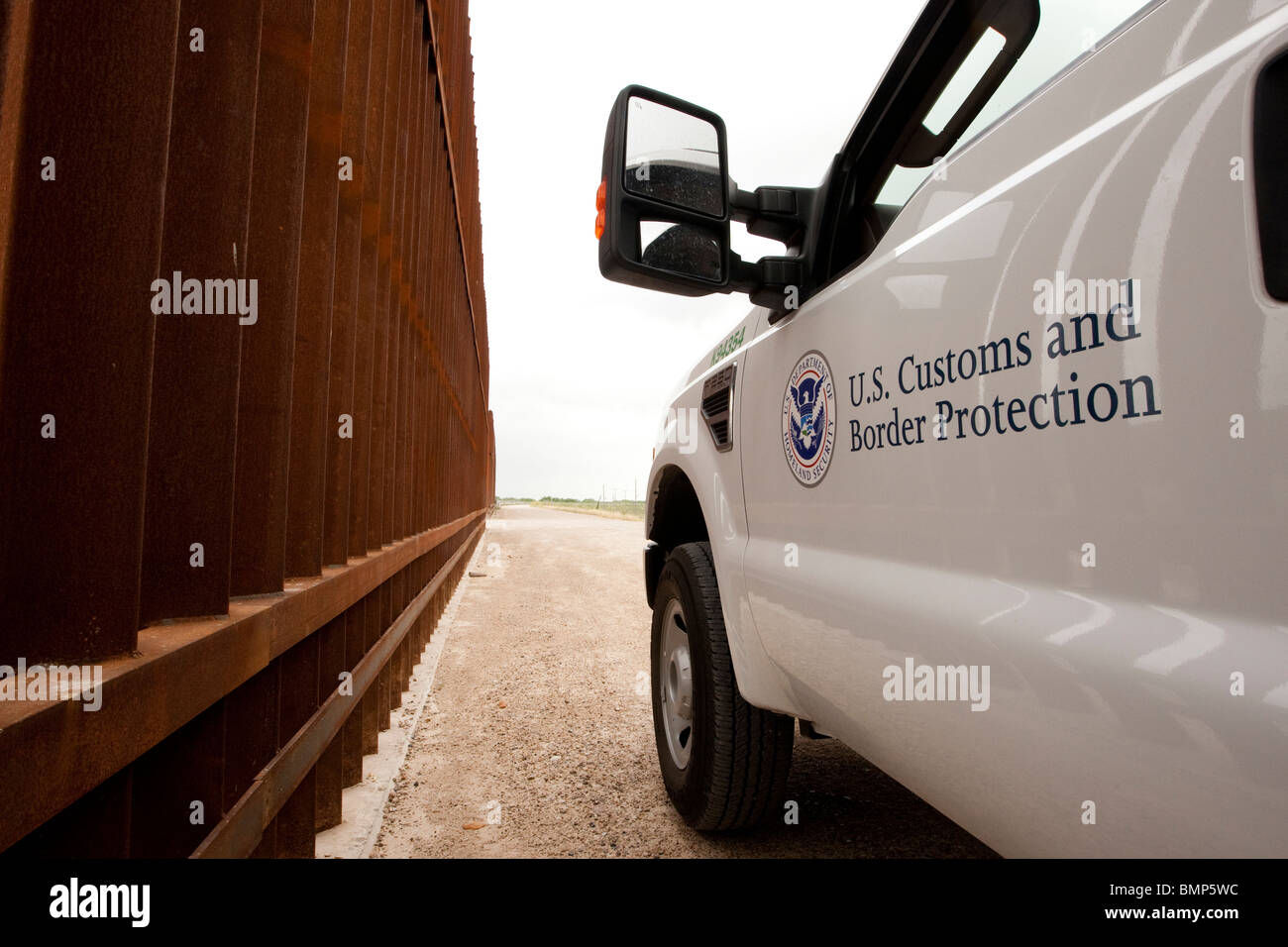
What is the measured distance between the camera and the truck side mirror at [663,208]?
1736 mm

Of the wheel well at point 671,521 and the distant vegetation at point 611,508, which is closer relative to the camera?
the wheel well at point 671,521

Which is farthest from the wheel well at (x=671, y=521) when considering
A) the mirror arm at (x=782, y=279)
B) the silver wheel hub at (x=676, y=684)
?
the mirror arm at (x=782, y=279)

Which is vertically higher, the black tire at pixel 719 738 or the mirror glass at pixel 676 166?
the mirror glass at pixel 676 166

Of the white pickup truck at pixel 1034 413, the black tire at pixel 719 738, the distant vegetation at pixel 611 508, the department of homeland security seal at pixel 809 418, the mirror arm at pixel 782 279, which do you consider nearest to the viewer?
the white pickup truck at pixel 1034 413

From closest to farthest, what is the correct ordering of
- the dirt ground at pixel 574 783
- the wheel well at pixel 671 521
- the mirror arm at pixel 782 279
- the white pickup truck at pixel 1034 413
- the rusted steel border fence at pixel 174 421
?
the white pickup truck at pixel 1034 413
the rusted steel border fence at pixel 174 421
the mirror arm at pixel 782 279
the dirt ground at pixel 574 783
the wheel well at pixel 671 521

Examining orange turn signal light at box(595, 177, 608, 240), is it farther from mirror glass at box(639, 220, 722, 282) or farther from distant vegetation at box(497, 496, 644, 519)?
distant vegetation at box(497, 496, 644, 519)

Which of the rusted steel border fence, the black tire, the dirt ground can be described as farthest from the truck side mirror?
the dirt ground

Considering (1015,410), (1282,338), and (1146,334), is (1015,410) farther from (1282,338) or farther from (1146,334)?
(1282,338)

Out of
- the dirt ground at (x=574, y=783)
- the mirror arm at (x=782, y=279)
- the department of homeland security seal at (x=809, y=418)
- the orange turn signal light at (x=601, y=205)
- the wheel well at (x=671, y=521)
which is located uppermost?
the orange turn signal light at (x=601, y=205)

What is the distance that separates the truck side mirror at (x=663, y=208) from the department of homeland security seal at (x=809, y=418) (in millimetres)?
317

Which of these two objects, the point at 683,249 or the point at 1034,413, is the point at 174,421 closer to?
the point at 683,249

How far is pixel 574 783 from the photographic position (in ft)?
10.3

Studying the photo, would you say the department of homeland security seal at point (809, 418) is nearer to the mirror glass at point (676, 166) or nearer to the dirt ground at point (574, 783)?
the mirror glass at point (676, 166)
